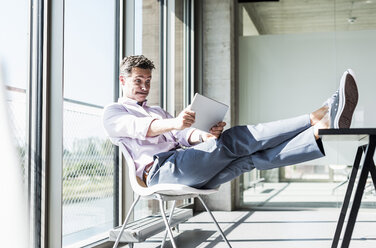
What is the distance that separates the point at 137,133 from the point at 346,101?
1.01 meters

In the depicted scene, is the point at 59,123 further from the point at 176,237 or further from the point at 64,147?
the point at 176,237

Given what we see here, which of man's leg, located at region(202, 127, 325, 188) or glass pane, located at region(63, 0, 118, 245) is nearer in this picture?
man's leg, located at region(202, 127, 325, 188)

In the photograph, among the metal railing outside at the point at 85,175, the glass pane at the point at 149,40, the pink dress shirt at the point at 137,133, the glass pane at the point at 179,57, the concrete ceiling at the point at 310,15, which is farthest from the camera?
the concrete ceiling at the point at 310,15

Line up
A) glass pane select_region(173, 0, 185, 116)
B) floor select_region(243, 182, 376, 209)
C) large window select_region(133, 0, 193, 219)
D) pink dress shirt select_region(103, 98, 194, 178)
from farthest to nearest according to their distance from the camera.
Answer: floor select_region(243, 182, 376, 209)
glass pane select_region(173, 0, 185, 116)
large window select_region(133, 0, 193, 219)
pink dress shirt select_region(103, 98, 194, 178)

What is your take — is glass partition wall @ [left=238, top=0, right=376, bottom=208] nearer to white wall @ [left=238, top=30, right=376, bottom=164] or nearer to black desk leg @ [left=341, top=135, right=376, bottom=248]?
white wall @ [left=238, top=30, right=376, bottom=164]

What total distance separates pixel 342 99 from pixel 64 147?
1596 millimetres

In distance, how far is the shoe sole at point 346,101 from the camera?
1.95 m

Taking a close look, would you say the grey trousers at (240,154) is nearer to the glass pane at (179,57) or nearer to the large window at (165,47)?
the large window at (165,47)

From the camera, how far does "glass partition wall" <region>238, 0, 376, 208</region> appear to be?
5.79 metres

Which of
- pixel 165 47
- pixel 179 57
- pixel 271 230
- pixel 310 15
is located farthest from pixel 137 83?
pixel 310 15

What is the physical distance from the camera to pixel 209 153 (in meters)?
2.19

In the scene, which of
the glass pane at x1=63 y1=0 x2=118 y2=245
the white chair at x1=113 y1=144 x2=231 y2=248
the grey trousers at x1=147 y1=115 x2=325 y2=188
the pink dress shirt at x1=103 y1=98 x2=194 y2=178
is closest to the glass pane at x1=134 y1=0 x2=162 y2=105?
the glass pane at x1=63 y1=0 x2=118 y2=245

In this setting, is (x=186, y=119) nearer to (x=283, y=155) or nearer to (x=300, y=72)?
(x=283, y=155)

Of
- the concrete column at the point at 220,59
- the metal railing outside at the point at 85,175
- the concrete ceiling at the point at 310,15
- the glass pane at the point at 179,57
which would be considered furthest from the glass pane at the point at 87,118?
the concrete ceiling at the point at 310,15
